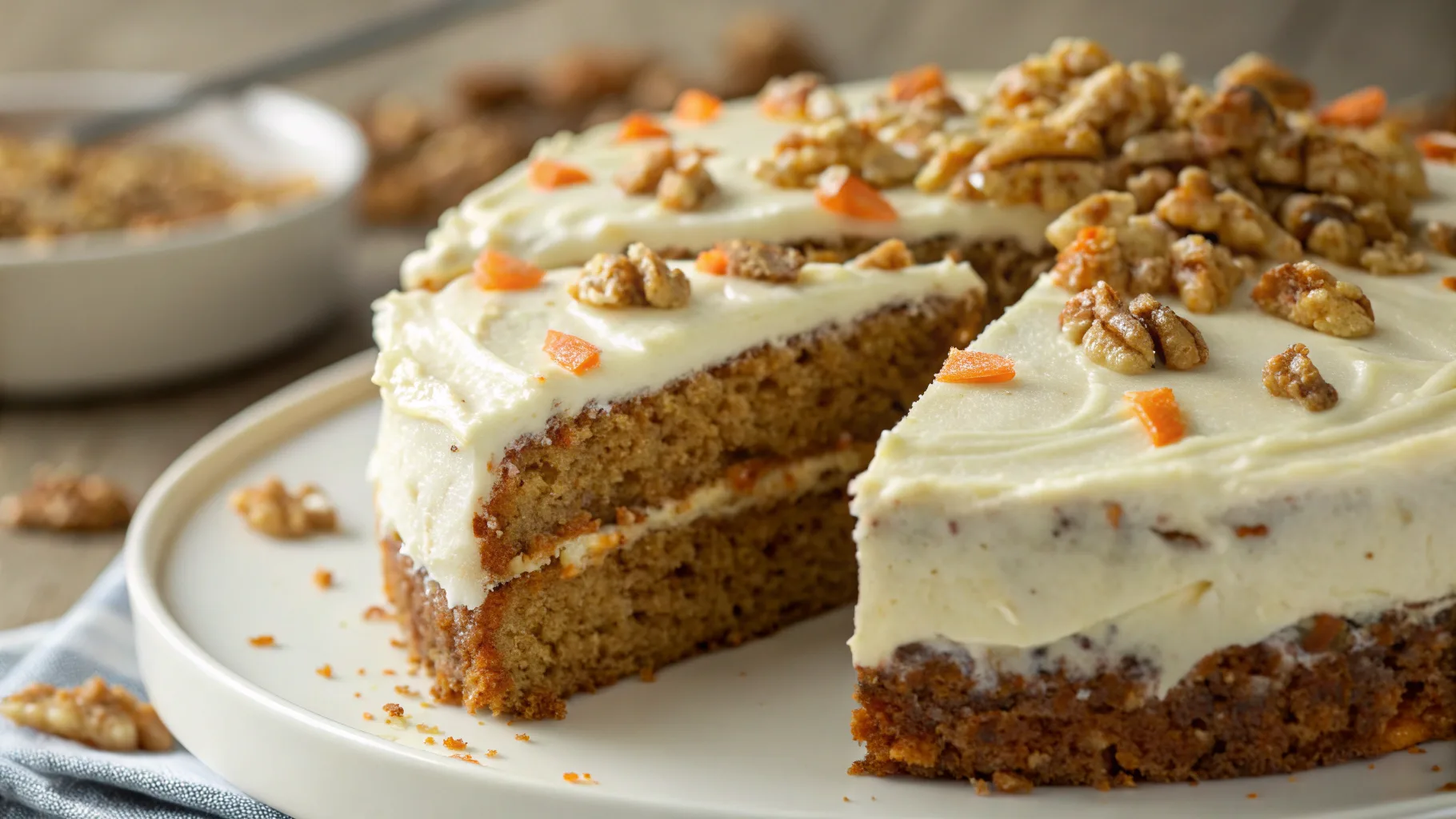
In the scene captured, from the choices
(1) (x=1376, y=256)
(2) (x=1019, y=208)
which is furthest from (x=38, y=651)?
(1) (x=1376, y=256)

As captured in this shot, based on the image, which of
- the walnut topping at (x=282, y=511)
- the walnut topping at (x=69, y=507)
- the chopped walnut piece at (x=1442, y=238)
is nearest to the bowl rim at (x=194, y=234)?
the walnut topping at (x=69, y=507)

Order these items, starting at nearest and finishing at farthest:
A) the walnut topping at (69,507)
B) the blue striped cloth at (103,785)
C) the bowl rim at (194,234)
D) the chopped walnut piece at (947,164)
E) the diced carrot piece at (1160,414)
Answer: the diced carrot piece at (1160,414) < the blue striped cloth at (103,785) < the chopped walnut piece at (947,164) < the walnut topping at (69,507) < the bowl rim at (194,234)

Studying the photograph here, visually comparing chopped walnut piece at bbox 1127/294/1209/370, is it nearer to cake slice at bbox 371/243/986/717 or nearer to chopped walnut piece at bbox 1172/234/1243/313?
chopped walnut piece at bbox 1172/234/1243/313

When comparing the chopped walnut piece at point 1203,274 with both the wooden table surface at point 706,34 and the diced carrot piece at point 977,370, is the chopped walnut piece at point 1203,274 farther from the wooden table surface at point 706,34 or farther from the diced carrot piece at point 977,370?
the wooden table surface at point 706,34

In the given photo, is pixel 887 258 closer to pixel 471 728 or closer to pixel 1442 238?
pixel 1442 238

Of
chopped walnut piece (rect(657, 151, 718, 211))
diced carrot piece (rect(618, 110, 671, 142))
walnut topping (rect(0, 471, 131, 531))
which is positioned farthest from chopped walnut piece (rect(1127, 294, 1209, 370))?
walnut topping (rect(0, 471, 131, 531))

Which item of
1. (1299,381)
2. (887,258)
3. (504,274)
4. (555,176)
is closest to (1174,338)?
(1299,381)

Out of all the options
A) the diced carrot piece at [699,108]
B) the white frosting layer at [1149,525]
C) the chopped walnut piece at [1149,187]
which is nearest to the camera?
the white frosting layer at [1149,525]
